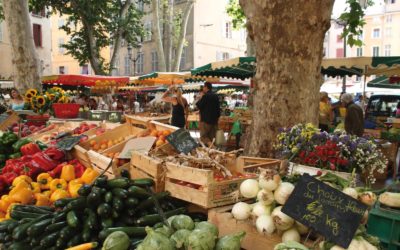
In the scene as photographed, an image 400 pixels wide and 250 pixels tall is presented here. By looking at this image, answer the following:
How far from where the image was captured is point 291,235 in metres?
2.10

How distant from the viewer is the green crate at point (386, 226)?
2.35m

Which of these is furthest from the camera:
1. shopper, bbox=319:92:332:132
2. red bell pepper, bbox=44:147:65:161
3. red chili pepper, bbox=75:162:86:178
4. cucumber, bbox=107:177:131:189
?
shopper, bbox=319:92:332:132

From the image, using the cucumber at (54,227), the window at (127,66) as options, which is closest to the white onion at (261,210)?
the cucumber at (54,227)

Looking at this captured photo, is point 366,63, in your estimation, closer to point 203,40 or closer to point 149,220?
point 149,220

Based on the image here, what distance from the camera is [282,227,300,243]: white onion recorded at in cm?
209

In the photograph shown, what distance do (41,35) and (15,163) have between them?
32.8 metres

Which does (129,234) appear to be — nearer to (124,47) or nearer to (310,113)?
Answer: (310,113)

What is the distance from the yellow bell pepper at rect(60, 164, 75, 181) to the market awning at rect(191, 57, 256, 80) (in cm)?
487

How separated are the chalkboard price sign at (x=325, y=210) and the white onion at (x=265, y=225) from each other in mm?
191

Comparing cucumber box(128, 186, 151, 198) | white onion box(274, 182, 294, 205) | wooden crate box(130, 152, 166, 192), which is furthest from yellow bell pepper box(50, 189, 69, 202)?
white onion box(274, 182, 294, 205)

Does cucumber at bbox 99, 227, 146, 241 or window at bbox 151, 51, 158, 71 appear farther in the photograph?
window at bbox 151, 51, 158, 71

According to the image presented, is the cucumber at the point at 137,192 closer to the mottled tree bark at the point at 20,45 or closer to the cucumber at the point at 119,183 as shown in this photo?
the cucumber at the point at 119,183

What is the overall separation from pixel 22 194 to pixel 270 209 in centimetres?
233

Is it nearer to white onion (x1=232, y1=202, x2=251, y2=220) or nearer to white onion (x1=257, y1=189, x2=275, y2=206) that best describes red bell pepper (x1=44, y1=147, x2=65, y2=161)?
white onion (x1=232, y1=202, x2=251, y2=220)
